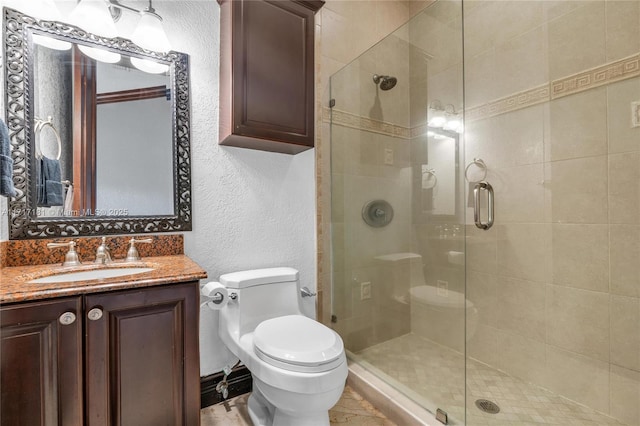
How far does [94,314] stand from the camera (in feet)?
3.01

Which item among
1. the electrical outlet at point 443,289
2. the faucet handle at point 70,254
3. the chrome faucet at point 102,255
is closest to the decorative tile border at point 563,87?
the electrical outlet at point 443,289

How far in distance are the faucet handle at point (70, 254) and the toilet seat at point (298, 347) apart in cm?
80

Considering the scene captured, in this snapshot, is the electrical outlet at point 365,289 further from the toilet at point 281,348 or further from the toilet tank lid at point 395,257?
the toilet at point 281,348

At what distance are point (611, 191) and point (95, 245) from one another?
2.37m

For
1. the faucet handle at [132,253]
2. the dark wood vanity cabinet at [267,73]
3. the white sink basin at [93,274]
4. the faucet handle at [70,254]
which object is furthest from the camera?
the dark wood vanity cabinet at [267,73]

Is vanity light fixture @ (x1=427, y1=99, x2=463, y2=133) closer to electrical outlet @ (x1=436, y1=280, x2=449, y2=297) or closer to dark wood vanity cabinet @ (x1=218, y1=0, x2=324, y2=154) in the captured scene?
dark wood vanity cabinet @ (x1=218, y1=0, x2=324, y2=154)

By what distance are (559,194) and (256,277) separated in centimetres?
164

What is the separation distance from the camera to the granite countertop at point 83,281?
850 mm

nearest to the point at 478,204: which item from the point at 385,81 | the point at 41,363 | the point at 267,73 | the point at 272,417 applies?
the point at 385,81

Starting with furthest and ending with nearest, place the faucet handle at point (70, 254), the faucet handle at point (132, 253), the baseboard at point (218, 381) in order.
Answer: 1. the baseboard at point (218, 381)
2. the faucet handle at point (132, 253)
3. the faucet handle at point (70, 254)

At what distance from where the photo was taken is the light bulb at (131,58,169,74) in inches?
57.4

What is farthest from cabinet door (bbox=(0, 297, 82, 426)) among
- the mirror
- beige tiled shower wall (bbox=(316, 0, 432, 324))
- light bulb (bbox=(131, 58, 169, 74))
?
beige tiled shower wall (bbox=(316, 0, 432, 324))

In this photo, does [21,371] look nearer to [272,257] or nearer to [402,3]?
[272,257]

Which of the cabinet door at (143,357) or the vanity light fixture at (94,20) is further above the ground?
the vanity light fixture at (94,20)
